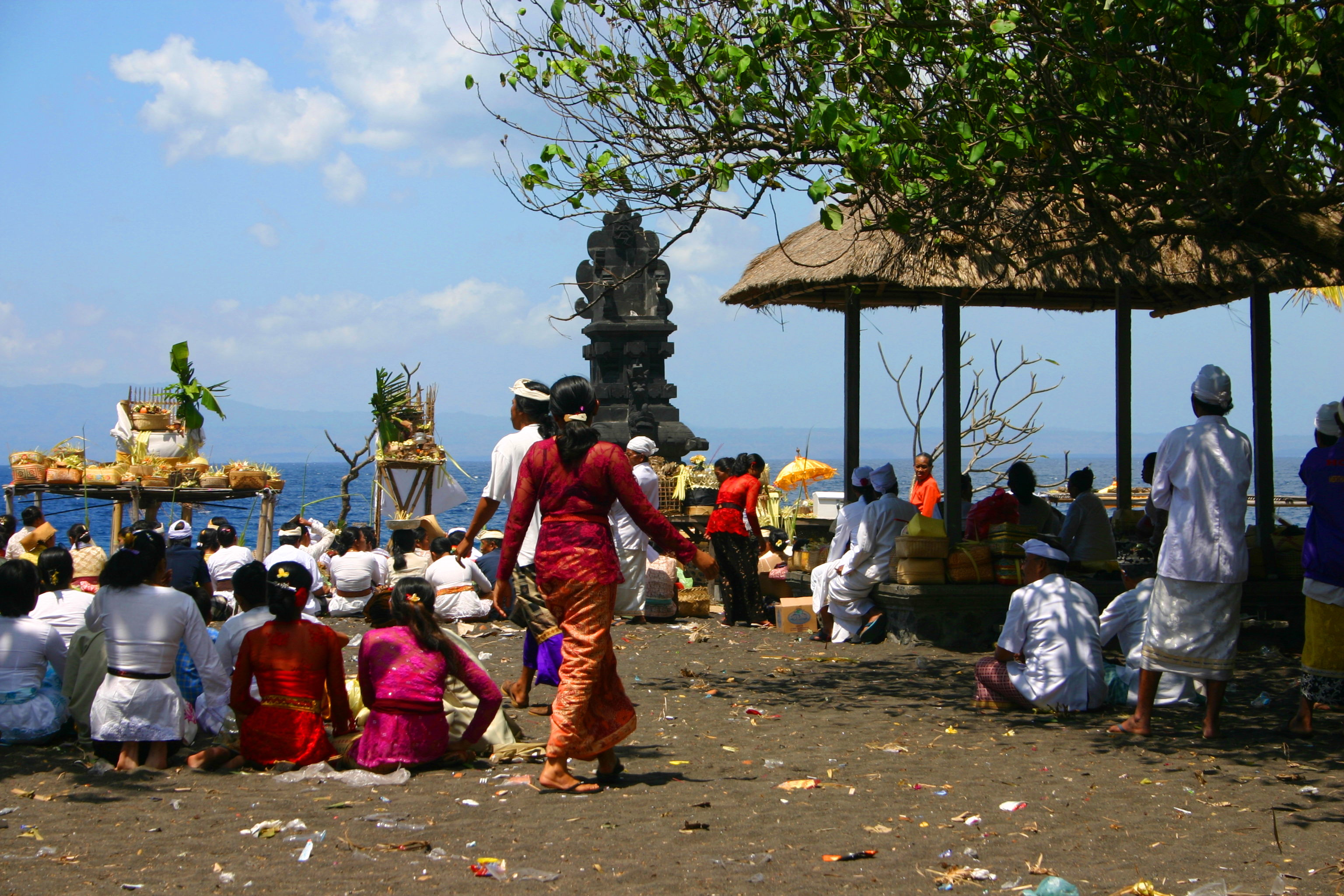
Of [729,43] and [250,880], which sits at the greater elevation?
[729,43]

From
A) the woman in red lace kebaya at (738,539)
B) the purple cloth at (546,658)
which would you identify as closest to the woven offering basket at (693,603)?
the woman in red lace kebaya at (738,539)

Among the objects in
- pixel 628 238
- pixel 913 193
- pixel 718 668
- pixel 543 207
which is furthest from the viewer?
pixel 628 238

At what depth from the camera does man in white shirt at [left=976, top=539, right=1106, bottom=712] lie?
677cm

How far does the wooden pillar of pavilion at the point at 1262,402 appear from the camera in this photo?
10078mm

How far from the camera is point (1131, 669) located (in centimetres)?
684

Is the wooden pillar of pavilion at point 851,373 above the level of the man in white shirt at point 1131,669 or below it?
above

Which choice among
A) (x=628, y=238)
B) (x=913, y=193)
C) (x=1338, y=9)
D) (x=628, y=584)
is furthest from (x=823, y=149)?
(x=628, y=238)

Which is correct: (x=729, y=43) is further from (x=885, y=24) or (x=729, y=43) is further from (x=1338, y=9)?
(x=1338, y=9)

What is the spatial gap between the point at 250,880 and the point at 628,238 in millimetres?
12499

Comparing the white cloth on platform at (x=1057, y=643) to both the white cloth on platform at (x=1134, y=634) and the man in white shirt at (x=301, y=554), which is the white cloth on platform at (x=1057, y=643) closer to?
the white cloth on platform at (x=1134, y=634)

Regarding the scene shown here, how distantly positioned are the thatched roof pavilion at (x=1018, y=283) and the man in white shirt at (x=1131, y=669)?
9.25 ft

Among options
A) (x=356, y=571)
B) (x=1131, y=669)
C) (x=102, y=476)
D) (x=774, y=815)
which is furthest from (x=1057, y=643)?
(x=102, y=476)

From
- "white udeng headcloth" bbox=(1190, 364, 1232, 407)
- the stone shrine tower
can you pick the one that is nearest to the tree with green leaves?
"white udeng headcloth" bbox=(1190, 364, 1232, 407)

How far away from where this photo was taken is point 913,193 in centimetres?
656
